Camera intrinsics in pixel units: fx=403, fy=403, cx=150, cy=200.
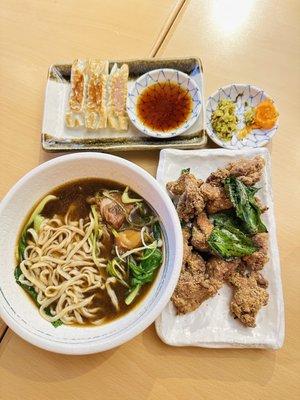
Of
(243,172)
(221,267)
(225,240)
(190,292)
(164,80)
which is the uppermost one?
(164,80)

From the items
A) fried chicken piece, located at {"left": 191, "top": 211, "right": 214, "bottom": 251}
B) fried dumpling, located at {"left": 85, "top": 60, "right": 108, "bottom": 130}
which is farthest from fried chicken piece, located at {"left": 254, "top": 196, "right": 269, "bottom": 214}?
fried dumpling, located at {"left": 85, "top": 60, "right": 108, "bottom": 130}

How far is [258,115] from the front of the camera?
2111 millimetres

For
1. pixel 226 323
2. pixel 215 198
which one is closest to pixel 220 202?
pixel 215 198

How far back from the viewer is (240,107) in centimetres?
217

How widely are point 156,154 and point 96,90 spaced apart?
1.67 feet

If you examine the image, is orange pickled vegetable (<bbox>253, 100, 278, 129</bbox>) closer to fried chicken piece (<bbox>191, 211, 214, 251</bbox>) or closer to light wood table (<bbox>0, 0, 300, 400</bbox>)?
light wood table (<bbox>0, 0, 300, 400</bbox>)

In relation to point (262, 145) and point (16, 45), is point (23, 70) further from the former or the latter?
point (262, 145)

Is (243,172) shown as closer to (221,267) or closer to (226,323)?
(221,267)

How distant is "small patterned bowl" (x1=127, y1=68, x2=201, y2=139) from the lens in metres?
2.05

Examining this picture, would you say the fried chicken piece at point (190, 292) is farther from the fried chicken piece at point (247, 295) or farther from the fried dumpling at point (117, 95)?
the fried dumpling at point (117, 95)

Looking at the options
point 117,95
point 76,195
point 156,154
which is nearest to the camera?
point 76,195

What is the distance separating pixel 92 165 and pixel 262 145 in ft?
2.94

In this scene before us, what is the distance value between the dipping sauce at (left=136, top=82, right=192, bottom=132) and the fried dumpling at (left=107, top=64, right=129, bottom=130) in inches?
3.4

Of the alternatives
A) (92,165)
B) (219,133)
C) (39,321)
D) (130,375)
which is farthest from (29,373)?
(219,133)
